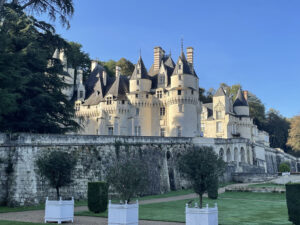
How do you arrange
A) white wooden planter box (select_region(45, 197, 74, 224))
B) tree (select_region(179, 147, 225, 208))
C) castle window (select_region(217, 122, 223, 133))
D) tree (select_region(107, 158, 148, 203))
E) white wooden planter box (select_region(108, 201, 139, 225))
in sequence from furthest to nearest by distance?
castle window (select_region(217, 122, 223, 133)), tree (select_region(179, 147, 225, 208)), tree (select_region(107, 158, 148, 203)), white wooden planter box (select_region(45, 197, 74, 224)), white wooden planter box (select_region(108, 201, 139, 225))

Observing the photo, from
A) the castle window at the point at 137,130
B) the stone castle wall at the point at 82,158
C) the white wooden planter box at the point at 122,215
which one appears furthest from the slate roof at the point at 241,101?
the white wooden planter box at the point at 122,215

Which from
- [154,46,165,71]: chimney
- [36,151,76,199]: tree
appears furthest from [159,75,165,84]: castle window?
[36,151,76,199]: tree

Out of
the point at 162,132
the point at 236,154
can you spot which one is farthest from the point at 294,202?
the point at 236,154

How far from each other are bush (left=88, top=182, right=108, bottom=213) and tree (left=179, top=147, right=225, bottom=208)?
407cm

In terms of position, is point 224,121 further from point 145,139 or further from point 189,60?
point 145,139

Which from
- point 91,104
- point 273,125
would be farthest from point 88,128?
point 273,125

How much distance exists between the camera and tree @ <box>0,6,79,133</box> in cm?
2220

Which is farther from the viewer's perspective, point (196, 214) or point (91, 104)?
point (91, 104)

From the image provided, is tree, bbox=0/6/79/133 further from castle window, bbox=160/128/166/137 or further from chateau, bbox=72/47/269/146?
castle window, bbox=160/128/166/137

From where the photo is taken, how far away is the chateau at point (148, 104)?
3994 cm

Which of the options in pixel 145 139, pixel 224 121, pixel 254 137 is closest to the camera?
pixel 145 139

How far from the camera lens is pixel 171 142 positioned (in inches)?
1323

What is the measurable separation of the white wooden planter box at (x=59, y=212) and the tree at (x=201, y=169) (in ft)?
18.0

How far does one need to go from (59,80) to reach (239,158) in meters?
26.9
